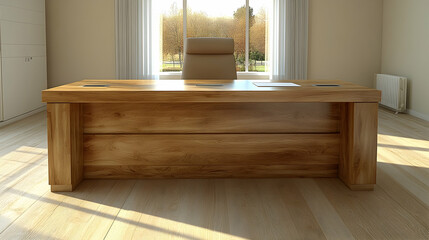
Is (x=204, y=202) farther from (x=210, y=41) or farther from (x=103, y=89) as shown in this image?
(x=210, y=41)

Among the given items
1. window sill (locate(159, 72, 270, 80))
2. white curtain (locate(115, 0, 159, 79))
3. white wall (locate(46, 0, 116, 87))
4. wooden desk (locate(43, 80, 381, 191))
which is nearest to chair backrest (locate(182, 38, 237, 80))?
wooden desk (locate(43, 80, 381, 191))

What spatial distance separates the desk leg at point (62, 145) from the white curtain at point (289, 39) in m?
4.57

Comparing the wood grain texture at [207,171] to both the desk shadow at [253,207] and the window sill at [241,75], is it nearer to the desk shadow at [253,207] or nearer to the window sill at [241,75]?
the desk shadow at [253,207]

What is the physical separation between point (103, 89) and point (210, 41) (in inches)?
71.0

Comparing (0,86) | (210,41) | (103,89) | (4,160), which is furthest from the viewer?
(0,86)

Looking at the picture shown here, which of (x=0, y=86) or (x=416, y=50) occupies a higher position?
(x=416, y=50)

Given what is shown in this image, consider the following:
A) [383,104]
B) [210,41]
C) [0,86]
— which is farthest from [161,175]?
[383,104]

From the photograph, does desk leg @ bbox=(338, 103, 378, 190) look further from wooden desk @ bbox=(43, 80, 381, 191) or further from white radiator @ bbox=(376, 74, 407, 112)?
white radiator @ bbox=(376, 74, 407, 112)

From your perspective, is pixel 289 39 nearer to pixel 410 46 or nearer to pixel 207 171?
pixel 410 46

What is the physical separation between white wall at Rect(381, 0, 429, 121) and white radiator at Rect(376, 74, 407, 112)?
10 centimetres

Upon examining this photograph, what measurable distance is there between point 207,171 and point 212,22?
445 cm

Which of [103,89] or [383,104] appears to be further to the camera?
[383,104]

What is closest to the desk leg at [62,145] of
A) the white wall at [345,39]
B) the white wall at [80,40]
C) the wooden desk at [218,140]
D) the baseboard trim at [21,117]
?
the wooden desk at [218,140]

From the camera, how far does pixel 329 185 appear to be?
3029mm
